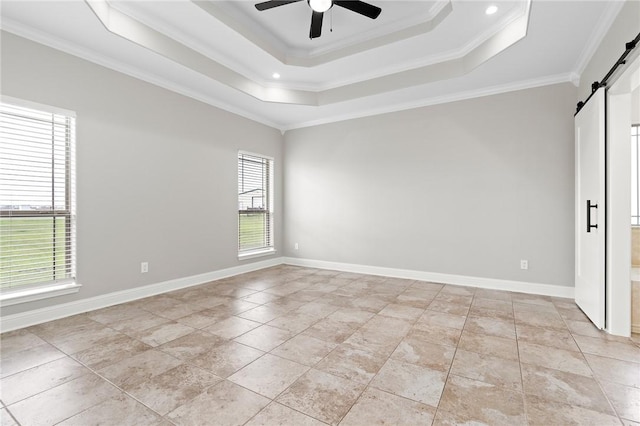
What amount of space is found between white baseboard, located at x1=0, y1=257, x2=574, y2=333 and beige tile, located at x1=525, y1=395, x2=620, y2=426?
2.63 meters

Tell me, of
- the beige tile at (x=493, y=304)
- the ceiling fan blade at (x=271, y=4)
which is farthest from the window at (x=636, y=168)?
the ceiling fan blade at (x=271, y=4)

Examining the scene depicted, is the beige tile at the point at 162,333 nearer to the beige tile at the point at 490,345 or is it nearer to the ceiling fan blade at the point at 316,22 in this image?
the beige tile at the point at 490,345

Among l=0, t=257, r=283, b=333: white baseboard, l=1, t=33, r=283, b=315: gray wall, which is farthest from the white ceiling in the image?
l=0, t=257, r=283, b=333: white baseboard

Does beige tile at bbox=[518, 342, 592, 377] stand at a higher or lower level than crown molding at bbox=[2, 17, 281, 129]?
lower

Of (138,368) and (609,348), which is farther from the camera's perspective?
(609,348)

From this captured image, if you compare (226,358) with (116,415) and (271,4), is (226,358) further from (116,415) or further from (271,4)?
(271,4)

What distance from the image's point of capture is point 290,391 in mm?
1785

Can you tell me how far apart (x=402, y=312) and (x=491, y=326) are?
2.78 feet

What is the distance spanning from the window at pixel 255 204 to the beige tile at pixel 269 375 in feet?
10.4

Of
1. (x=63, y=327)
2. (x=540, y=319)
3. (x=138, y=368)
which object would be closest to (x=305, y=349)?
(x=138, y=368)

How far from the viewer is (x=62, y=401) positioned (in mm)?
1683

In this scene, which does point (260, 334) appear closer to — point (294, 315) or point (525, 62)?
point (294, 315)

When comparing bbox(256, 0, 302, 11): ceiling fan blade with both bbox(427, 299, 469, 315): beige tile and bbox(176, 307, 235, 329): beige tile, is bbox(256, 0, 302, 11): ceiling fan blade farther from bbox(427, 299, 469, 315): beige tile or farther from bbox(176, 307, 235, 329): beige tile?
bbox(427, 299, 469, 315): beige tile

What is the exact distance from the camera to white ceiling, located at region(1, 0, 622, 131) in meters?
2.72
